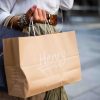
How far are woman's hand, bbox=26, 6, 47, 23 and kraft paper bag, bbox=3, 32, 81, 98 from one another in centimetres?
12

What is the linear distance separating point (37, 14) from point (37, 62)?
263 millimetres

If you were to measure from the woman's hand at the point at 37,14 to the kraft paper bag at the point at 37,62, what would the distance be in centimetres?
12

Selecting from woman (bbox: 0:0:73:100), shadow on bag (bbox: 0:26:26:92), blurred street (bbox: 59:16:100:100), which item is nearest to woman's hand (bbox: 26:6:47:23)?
woman (bbox: 0:0:73:100)

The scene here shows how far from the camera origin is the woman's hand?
168cm

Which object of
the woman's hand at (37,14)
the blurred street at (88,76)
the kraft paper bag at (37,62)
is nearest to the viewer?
the kraft paper bag at (37,62)

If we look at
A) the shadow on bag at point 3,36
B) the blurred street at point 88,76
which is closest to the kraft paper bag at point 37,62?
the shadow on bag at point 3,36

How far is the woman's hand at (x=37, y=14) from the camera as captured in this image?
1.68m

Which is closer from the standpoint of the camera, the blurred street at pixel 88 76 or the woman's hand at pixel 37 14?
the woman's hand at pixel 37 14

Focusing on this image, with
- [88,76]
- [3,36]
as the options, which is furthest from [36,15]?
[88,76]

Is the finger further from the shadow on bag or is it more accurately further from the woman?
the shadow on bag

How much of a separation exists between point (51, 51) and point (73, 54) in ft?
0.65

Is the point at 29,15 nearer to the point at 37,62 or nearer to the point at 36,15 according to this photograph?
the point at 36,15

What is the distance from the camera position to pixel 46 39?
65.2 inches

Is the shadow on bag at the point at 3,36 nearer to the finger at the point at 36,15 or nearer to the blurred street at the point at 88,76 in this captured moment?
the finger at the point at 36,15
